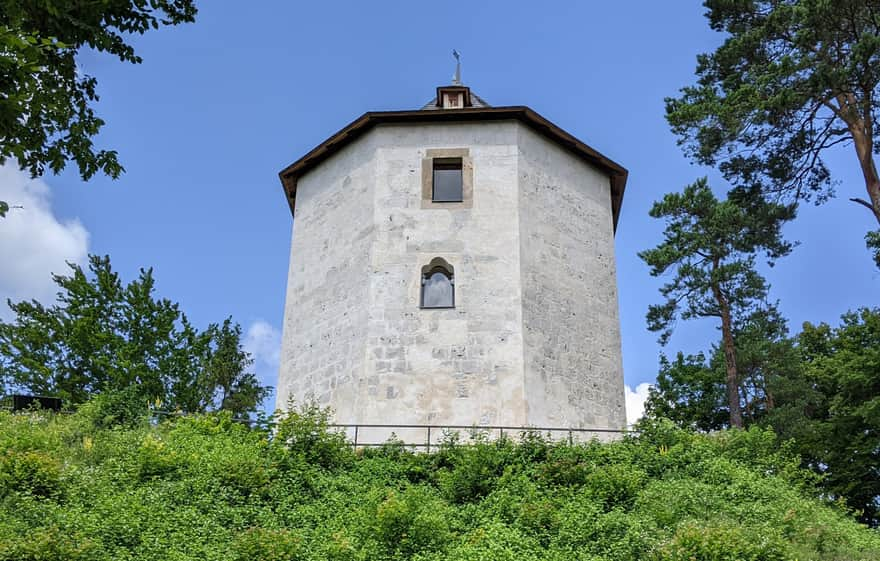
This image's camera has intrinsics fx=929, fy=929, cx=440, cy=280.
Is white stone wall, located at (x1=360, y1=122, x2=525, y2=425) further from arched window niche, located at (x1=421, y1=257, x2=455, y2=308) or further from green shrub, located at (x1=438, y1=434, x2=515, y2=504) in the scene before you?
green shrub, located at (x1=438, y1=434, x2=515, y2=504)

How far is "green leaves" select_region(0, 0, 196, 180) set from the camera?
1009 centimetres

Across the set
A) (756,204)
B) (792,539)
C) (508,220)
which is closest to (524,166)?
(508,220)

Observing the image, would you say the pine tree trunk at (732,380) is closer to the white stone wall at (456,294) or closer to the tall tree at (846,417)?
the tall tree at (846,417)

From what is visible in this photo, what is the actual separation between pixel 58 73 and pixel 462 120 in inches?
470

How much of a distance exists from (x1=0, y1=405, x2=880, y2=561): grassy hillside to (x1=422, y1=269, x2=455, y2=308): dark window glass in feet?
13.6

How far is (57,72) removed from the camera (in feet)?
42.0

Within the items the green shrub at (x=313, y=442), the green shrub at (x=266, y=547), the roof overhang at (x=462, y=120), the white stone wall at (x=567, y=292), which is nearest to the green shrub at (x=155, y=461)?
the green shrub at (x=313, y=442)

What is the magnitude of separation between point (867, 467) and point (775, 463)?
1079cm

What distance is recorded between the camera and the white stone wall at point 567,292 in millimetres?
20703

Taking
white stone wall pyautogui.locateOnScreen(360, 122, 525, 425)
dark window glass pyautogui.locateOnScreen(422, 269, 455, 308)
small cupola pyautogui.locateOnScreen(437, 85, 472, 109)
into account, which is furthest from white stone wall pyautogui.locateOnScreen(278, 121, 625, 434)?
small cupola pyautogui.locateOnScreen(437, 85, 472, 109)

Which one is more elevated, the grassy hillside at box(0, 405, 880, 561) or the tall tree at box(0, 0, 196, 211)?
the tall tree at box(0, 0, 196, 211)

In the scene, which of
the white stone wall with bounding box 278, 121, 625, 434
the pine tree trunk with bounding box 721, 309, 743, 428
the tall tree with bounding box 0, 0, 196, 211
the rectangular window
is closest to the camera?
the tall tree with bounding box 0, 0, 196, 211

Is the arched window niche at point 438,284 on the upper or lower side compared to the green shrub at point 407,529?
upper

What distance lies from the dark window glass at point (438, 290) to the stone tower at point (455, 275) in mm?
36
